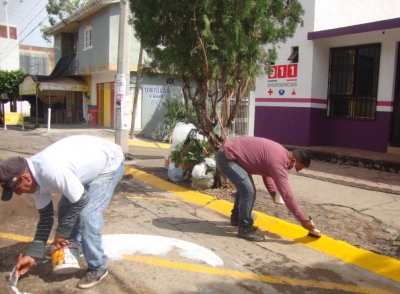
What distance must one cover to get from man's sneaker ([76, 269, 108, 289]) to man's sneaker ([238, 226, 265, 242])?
1803mm

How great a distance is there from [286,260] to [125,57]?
24.5ft

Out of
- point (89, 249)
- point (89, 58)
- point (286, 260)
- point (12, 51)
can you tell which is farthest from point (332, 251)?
point (12, 51)

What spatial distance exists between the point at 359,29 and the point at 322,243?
6427 mm

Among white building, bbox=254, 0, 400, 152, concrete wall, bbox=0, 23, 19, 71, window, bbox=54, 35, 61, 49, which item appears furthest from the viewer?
concrete wall, bbox=0, 23, 19, 71

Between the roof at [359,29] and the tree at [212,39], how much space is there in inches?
121

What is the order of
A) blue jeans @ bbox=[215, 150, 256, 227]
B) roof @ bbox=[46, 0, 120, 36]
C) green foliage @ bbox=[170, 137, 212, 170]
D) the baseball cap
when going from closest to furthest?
the baseball cap < blue jeans @ bbox=[215, 150, 256, 227] < green foliage @ bbox=[170, 137, 212, 170] < roof @ bbox=[46, 0, 120, 36]

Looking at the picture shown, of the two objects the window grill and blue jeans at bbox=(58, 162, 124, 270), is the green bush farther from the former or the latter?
blue jeans at bbox=(58, 162, 124, 270)

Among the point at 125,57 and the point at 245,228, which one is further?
the point at 125,57

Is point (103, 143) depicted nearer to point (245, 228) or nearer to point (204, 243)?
point (204, 243)

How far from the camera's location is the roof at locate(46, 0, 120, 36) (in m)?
19.1

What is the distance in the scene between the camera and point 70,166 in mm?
2879

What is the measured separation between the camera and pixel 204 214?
221 inches

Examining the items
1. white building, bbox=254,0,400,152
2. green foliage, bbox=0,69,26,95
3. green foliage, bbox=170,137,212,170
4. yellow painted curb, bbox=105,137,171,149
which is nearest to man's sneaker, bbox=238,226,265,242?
green foliage, bbox=170,137,212,170

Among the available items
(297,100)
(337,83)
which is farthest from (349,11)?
(297,100)
